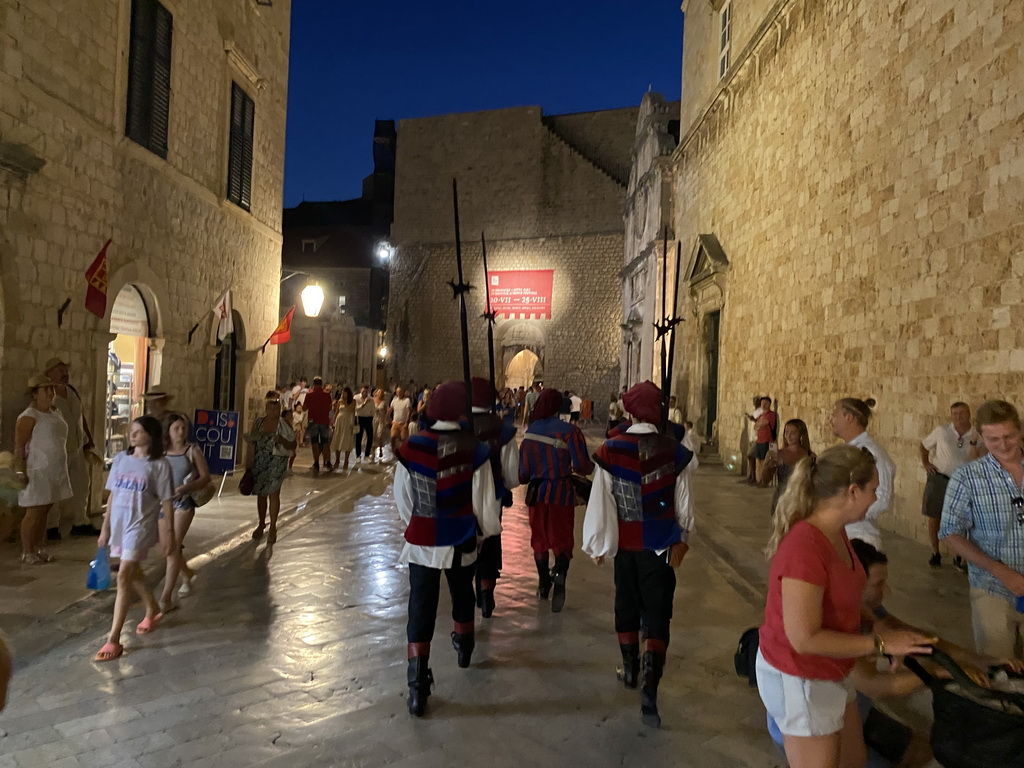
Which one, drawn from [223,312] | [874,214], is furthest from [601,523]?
[223,312]

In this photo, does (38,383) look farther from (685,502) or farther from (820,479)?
(820,479)

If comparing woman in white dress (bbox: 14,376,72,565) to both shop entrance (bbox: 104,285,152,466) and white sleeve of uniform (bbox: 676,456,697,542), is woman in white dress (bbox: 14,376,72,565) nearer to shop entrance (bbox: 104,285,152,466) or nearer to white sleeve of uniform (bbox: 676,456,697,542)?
shop entrance (bbox: 104,285,152,466)

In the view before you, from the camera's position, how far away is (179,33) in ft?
30.2

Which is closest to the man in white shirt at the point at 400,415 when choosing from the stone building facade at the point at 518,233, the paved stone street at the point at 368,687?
the paved stone street at the point at 368,687

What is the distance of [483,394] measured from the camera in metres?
5.41

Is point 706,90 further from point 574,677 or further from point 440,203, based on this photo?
point 440,203

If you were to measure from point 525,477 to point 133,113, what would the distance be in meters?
6.64

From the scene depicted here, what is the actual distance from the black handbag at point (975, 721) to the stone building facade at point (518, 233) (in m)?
28.8

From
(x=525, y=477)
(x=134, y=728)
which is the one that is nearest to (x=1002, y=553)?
(x=525, y=477)

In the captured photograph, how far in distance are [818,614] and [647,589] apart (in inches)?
63.0

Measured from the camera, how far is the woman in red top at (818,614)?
2.04 m

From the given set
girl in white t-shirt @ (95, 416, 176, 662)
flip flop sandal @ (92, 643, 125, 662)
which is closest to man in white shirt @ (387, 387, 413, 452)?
girl in white t-shirt @ (95, 416, 176, 662)

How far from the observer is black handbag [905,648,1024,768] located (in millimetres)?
2039

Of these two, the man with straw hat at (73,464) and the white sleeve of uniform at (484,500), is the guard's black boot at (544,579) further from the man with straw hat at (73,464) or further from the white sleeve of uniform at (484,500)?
the man with straw hat at (73,464)
